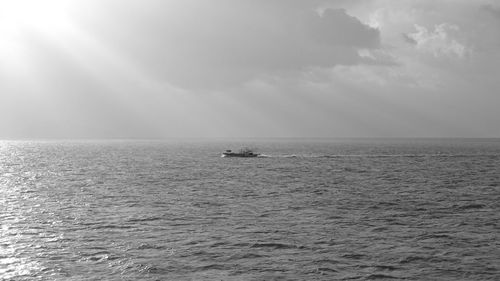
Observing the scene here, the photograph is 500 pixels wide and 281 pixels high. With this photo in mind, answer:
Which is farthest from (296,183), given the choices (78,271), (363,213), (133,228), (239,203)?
(78,271)

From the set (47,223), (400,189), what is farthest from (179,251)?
(400,189)

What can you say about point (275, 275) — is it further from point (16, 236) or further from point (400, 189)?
point (400, 189)

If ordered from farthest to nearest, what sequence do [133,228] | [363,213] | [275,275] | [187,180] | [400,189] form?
1. [187,180]
2. [400,189]
3. [363,213]
4. [133,228]
5. [275,275]

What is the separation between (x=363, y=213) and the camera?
55469 mm

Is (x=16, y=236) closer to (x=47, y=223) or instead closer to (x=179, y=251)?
(x=47, y=223)

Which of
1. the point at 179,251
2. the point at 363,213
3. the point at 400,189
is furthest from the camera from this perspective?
the point at 400,189

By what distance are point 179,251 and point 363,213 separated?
87.1 feet

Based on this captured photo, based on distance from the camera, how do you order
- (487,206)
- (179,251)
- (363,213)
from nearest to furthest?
(179,251)
(363,213)
(487,206)

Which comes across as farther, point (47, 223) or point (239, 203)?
point (239, 203)

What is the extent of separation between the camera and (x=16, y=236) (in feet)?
138

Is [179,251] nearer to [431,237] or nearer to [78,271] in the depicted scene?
[78,271]

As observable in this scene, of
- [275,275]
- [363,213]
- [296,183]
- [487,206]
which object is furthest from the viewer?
[296,183]

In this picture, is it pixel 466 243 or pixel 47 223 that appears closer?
pixel 466 243

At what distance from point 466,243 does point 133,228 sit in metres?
30.8
